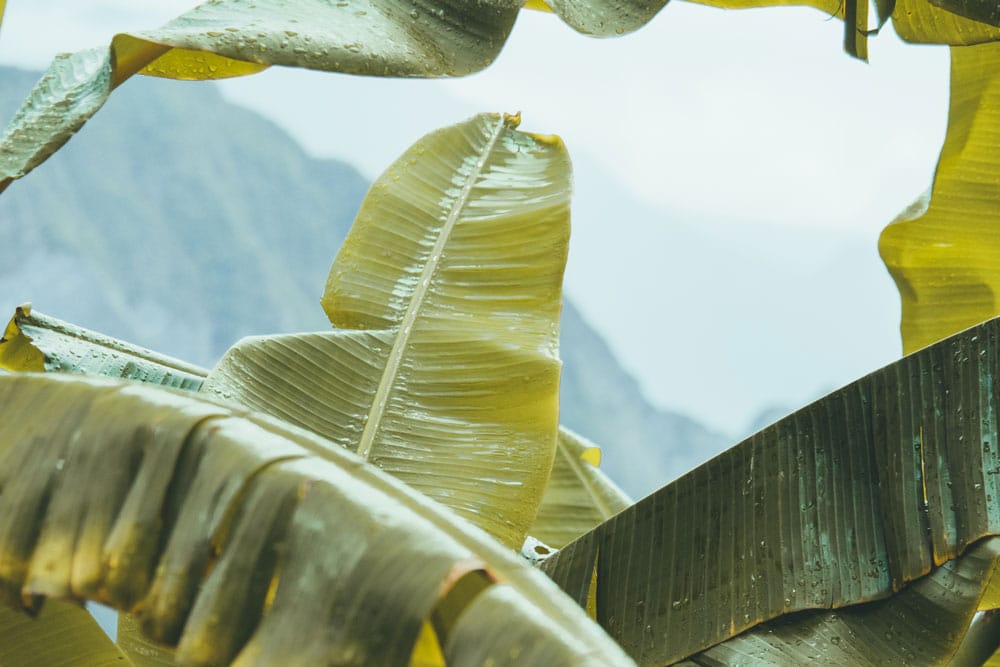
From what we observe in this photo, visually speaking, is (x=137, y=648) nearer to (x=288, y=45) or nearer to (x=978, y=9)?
(x=288, y=45)

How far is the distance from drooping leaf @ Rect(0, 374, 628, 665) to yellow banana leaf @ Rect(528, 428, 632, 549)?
60 centimetres

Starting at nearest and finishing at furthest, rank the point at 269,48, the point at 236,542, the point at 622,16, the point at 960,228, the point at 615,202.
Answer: the point at 236,542 < the point at 269,48 < the point at 622,16 < the point at 960,228 < the point at 615,202

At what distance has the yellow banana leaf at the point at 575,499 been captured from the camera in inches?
36.0

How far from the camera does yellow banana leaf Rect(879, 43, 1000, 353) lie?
79cm

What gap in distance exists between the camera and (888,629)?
0.51m

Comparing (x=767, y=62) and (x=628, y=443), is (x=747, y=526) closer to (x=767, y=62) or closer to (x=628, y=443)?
(x=767, y=62)

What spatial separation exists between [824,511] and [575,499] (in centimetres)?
44

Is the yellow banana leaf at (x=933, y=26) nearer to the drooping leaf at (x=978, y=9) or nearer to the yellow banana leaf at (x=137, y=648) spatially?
the drooping leaf at (x=978, y=9)

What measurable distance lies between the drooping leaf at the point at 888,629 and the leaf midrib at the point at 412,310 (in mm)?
249

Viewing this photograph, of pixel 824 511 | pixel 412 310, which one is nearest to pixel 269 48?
pixel 412 310

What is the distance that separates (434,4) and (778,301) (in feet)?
24.6

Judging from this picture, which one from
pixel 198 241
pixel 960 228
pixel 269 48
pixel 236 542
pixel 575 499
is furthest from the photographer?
pixel 198 241

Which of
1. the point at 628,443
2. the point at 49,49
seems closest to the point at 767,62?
the point at 628,443

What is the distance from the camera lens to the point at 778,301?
772cm
